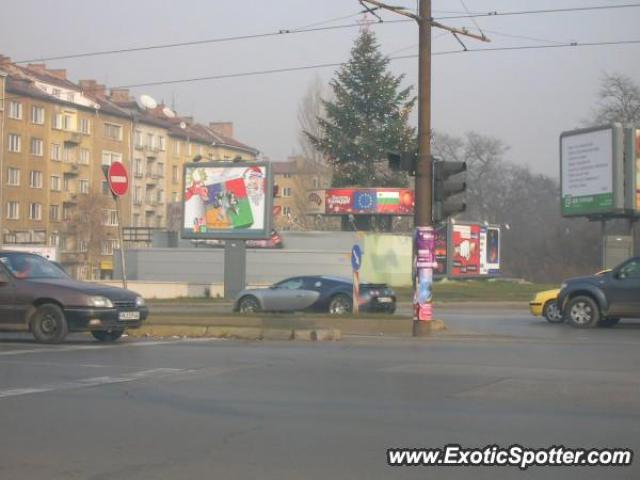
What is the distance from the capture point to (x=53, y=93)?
78.2 m

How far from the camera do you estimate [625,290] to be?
68.2 feet

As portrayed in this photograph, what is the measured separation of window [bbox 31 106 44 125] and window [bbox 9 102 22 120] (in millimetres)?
1578

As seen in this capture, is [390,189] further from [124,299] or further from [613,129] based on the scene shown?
[124,299]

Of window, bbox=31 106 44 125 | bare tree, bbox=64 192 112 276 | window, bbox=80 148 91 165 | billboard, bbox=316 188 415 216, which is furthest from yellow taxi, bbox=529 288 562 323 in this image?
window, bbox=80 148 91 165

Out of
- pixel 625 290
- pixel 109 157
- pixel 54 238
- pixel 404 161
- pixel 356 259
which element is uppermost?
pixel 109 157

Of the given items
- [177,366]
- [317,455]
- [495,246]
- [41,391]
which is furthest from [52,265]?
[495,246]

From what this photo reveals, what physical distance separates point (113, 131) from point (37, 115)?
1003cm

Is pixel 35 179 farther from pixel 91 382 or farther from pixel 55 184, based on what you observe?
pixel 91 382

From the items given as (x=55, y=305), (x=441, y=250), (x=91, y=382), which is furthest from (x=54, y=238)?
(x=91, y=382)

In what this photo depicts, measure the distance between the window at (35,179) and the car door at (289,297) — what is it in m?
53.3

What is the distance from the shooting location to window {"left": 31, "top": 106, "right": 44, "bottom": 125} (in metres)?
76.1

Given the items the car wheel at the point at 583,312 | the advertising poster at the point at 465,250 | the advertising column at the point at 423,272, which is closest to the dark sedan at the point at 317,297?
the car wheel at the point at 583,312

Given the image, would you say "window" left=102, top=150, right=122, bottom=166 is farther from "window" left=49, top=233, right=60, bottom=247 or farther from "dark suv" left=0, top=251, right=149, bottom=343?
"dark suv" left=0, top=251, right=149, bottom=343

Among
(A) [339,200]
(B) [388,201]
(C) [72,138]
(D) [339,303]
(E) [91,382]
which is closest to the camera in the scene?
(E) [91,382]
